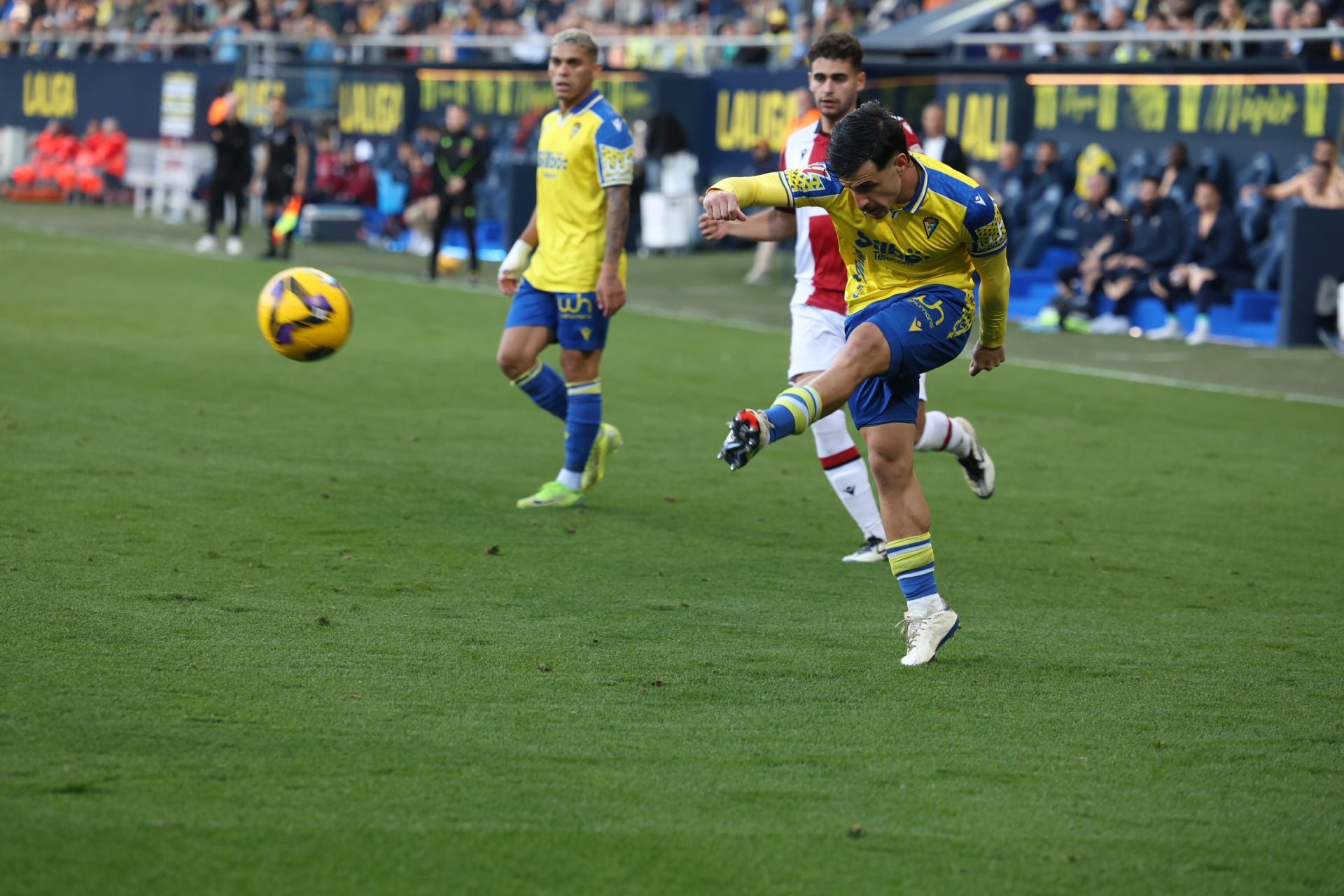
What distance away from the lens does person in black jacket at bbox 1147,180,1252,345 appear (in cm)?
1723

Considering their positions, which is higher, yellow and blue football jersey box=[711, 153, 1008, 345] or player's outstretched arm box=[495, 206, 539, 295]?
yellow and blue football jersey box=[711, 153, 1008, 345]

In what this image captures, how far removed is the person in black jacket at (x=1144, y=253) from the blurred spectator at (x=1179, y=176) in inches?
12.3

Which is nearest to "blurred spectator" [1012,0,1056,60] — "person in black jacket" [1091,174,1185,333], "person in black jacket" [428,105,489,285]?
"person in black jacket" [1091,174,1185,333]

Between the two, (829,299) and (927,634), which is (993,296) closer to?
(927,634)

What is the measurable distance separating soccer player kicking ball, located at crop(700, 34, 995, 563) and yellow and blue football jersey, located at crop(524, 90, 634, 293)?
101 cm

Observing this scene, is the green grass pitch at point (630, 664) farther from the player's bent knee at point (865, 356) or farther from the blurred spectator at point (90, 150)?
the blurred spectator at point (90, 150)

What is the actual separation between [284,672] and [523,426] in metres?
5.72

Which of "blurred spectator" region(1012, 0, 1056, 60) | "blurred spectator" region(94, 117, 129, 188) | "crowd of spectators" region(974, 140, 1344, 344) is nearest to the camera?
"crowd of spectators" region(974, 140, 1344, 344)

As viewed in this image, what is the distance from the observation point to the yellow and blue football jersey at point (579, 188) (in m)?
8.09

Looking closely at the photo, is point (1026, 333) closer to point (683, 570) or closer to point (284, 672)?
point (683, 570)

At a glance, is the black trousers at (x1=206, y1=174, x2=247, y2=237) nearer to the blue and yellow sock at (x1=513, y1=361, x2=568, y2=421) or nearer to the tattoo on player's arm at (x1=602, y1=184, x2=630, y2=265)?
the blue and yellow sock at (x1=513, y1=361, x2=568, y2=421)

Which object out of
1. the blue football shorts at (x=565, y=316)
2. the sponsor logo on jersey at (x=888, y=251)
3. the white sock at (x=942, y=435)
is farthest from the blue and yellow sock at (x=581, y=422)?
the sponsor logo on jersey at (x=888, y=251)

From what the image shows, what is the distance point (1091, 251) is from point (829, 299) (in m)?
11.9

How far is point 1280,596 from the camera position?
6.86 m
